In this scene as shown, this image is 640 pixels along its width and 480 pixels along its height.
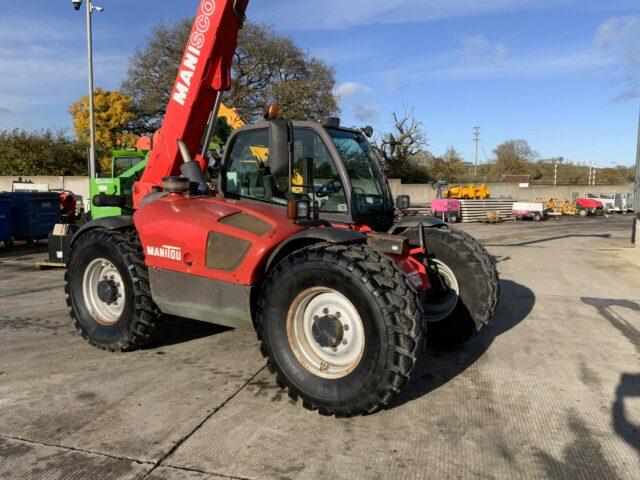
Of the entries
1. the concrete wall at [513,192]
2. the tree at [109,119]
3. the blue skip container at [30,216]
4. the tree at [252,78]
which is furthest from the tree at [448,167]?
the blue skip container at [30,216]

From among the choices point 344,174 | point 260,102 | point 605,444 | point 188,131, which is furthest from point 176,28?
point 605,444

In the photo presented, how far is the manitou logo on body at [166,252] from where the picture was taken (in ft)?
13.9

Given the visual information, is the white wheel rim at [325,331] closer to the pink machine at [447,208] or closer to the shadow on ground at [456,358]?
the shadow on ground at [456,358]

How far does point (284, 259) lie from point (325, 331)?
58 cm

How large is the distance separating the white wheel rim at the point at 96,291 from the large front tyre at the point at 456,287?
2923 mm

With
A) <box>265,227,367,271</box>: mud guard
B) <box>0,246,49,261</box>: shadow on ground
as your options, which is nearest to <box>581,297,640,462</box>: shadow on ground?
<box>265,227,367,271</box>: mud guard

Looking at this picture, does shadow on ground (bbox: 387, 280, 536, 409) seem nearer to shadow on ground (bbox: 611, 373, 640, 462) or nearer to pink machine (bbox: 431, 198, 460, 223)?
shadow on ground (bbox: 611, 373, 640, 462)

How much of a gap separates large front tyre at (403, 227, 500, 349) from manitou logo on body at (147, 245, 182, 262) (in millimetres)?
2210

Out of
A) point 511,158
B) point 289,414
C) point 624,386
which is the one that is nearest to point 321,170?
point 289,414

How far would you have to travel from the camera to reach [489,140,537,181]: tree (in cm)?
5997

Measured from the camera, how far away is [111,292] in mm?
4785

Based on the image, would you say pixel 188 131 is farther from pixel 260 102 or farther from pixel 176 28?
pixel 176 28

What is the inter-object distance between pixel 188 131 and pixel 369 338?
3.62 m

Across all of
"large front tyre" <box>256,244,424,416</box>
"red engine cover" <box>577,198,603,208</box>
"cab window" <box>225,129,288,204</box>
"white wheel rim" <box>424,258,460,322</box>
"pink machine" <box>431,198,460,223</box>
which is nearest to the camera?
"large front tyre" <box>256,244,424,416</box>
